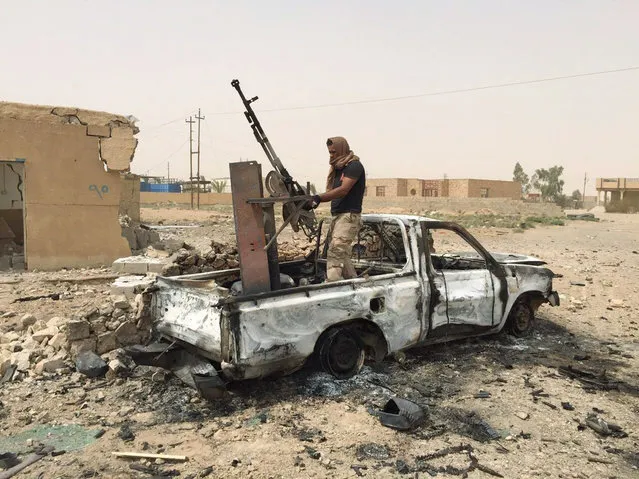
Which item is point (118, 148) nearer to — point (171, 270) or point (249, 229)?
point (171, 270)

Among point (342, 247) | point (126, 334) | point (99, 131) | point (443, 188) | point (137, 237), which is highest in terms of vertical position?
point (99, 131)

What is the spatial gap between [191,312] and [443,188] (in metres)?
48.5

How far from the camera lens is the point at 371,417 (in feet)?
12.7

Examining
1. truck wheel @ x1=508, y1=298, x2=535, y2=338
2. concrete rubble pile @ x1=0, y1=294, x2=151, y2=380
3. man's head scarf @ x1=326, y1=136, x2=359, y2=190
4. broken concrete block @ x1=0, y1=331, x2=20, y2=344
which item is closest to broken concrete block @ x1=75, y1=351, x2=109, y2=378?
concrete rubble pile @ x1=0, y1=294, x2=151, y2=380

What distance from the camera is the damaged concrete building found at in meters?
10.5

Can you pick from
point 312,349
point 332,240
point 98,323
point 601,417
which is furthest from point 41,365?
point 601,417

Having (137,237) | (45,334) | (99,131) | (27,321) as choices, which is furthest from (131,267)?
(45,334)

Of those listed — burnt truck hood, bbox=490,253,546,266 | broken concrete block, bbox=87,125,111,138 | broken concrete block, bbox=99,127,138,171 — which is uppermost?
broken concrete block, bbox=87,125,111,138

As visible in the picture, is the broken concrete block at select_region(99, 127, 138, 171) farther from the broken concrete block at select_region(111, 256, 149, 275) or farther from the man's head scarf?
the man's head scarf

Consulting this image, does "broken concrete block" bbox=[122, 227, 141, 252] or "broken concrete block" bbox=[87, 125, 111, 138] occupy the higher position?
"broken concrete block" bbox=[87, 125, 111, 138]

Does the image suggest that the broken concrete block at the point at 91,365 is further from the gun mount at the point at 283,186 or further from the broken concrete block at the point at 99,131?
the broken concrete block at the point at 99,131

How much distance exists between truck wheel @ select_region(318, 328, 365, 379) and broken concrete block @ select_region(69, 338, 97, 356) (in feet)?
7.78

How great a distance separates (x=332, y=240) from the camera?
16.4 ft

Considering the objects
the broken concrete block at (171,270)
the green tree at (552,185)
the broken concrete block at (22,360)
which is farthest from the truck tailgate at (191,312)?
the green tree at (552,185)
